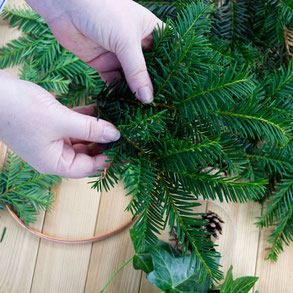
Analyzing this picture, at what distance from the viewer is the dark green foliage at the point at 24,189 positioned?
871 mm

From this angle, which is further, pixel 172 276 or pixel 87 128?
pixel 172 276

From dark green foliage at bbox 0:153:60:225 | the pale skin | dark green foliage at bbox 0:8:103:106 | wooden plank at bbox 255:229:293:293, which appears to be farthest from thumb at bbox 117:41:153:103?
wooden plank at bbox 255:229:293:293

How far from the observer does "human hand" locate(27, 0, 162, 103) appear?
1.58 ft

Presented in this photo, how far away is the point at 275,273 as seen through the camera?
2.77 feet

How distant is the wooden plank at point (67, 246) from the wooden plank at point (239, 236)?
340 millimetres

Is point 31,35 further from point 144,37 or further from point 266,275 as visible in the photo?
point 266,275

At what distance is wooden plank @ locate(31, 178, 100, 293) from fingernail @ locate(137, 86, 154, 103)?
0.52 metres

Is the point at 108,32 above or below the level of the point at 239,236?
above

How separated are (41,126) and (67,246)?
493 millimetres

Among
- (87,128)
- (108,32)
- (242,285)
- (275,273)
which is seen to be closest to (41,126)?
(87,128)

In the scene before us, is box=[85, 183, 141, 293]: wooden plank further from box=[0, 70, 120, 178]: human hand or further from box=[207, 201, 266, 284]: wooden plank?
box=[0, 70, 120, 178]: human hand

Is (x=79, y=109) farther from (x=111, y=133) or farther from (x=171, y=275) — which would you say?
(x=171, y=275)

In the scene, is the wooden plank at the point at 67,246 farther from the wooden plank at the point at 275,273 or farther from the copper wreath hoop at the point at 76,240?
the wooden plank at the point at 275,273

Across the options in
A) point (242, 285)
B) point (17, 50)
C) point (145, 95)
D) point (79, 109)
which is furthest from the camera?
point (17, 50)
